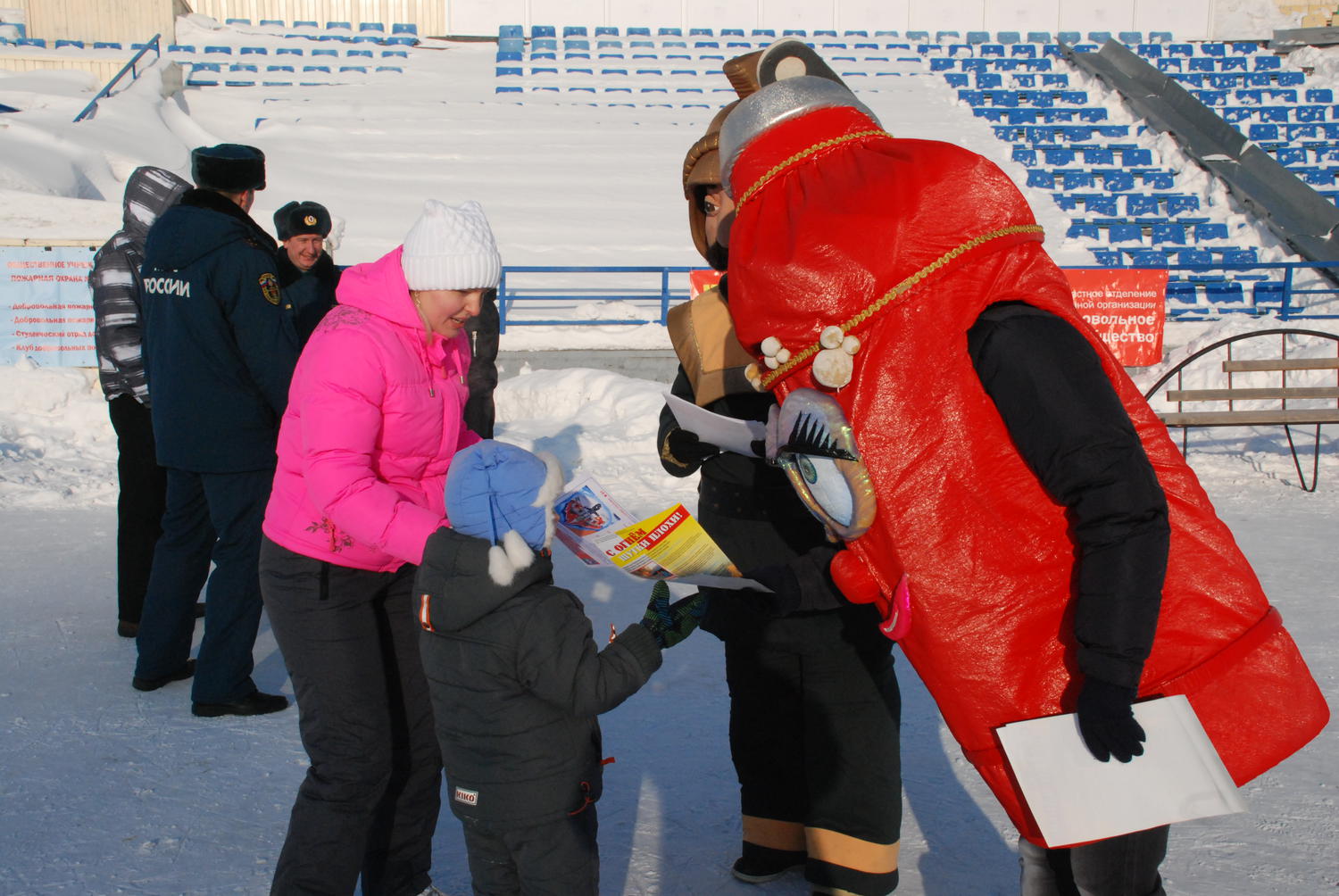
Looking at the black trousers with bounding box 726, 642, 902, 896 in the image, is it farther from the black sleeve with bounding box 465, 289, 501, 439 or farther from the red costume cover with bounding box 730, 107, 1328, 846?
the black sleeve with bounding box 465, 289, 501, 439

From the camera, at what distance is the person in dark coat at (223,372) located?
3266 mm

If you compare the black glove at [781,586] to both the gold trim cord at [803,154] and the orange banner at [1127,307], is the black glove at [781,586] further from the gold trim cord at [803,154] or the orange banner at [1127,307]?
the orange banner at [1127,307]

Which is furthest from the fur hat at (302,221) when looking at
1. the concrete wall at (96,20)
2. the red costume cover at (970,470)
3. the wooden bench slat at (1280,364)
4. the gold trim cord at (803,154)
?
the concrete wall at (96,20)

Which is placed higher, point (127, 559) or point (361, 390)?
point (361, 390)

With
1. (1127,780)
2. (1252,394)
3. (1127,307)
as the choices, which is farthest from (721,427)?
Answer: (1127,307)

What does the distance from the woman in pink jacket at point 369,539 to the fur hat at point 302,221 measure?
286 cm

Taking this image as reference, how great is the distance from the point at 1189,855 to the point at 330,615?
2162 mm

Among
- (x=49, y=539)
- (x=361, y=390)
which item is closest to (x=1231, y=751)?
(x=361, y=390)

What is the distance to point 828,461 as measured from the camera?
60.5 inches

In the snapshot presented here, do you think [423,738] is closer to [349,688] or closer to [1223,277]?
[349,688]

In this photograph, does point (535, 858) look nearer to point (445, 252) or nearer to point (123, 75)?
point (445, 252)

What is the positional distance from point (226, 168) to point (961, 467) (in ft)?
9.20

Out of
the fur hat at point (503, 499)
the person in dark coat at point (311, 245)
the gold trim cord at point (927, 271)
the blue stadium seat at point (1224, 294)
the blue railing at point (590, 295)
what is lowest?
the blue railing at point (590, 295)

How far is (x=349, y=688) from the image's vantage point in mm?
2275
